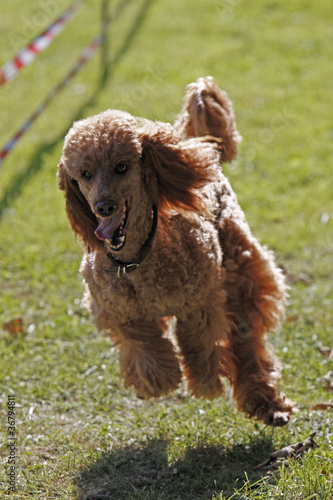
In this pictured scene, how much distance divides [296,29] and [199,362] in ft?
32.7

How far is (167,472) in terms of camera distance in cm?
378

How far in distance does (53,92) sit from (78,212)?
6.99m

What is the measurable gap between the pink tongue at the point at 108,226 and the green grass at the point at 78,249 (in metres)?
1.21

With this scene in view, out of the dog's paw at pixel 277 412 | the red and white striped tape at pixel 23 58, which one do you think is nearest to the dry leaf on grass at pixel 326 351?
the dog's paw at pixel 277 412

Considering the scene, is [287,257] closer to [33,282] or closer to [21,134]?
[33,282]

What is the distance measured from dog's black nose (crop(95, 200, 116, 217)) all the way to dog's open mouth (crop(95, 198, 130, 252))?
0.16 meters

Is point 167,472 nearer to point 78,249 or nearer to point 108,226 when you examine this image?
point 108,226

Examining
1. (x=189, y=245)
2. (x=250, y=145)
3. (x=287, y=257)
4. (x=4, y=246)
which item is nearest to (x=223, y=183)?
(x=189, y=245)

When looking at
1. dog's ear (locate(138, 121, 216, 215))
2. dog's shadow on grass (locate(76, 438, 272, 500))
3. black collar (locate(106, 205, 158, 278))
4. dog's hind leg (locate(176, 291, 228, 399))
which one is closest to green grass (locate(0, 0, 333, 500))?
dog's shadow on grass (locate(76, 438, 272, 500))

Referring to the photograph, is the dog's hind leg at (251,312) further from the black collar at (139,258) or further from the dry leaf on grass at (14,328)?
the dry leaf on grass at (14,328)

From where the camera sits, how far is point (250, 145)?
345 inches

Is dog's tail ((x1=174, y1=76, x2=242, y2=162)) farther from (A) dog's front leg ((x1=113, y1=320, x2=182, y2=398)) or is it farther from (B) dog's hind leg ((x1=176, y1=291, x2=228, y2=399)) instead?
(A) dog's front leg ((x1=113, y1=320, x2=182, y2=398))

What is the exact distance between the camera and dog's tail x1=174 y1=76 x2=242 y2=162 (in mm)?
4406

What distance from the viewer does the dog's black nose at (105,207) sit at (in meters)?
3.28
